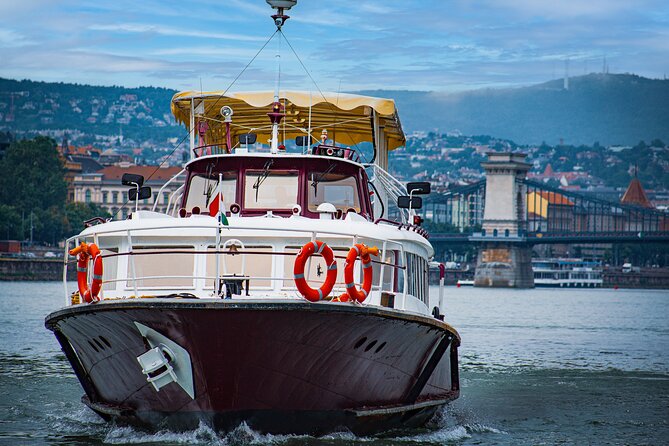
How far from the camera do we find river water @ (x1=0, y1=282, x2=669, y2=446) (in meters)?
15.7

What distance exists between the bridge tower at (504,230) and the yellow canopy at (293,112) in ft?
358

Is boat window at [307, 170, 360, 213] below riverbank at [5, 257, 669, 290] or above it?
above

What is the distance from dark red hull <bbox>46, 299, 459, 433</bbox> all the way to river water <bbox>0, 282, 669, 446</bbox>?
0.83ft

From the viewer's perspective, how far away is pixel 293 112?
730 inches

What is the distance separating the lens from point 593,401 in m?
21.6

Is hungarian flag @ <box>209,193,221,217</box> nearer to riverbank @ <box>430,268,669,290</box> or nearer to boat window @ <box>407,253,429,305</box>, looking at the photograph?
boat window @ <box>407,253,429,305</box>

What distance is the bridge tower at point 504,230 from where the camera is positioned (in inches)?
5113

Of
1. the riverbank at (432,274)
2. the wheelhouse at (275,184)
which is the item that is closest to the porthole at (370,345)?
the wheelhouse at (275,184)

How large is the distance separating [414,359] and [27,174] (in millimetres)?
118949

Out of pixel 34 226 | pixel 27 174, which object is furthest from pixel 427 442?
pixel 27 174

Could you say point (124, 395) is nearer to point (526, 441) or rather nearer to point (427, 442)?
point (427, 442)

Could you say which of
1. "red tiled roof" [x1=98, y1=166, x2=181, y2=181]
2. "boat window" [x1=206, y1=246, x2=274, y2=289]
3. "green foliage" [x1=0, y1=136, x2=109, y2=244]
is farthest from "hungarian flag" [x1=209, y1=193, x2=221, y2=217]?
"red tiled roof" [x1=98, y1=166, x2=181, y2=181]

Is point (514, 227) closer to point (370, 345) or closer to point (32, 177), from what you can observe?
point (32, 177)

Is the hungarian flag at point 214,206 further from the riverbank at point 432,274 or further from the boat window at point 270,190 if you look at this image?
the riverbank at point 432,274
